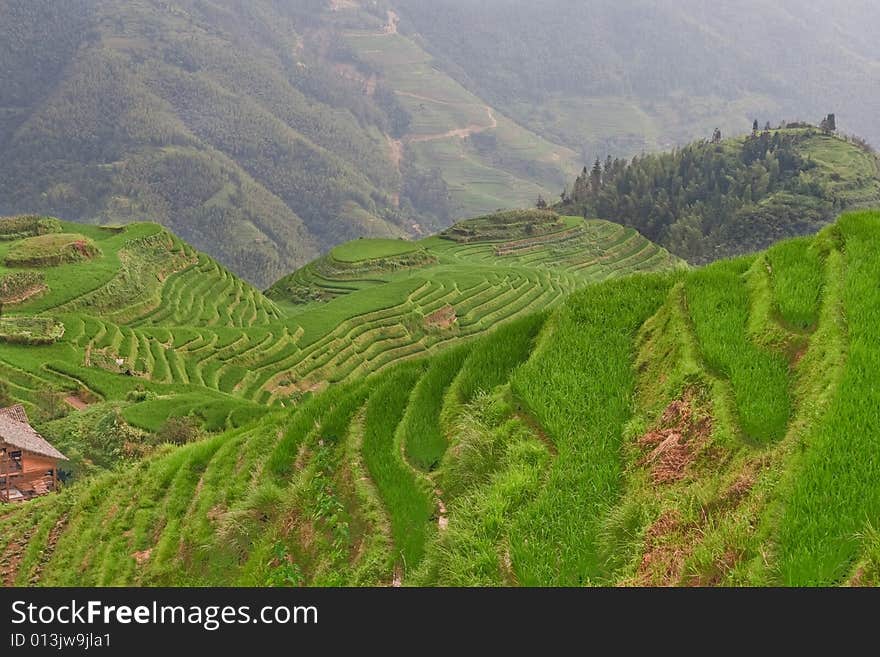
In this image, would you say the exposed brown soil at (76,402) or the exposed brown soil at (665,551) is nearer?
the exposed brown soil at (665,551)

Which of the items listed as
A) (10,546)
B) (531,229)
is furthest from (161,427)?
(531,229)

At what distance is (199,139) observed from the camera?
598ft

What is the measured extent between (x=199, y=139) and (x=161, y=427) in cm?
18445

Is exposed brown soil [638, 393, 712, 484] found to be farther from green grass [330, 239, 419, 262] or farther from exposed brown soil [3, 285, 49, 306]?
green grass [330, 239, 419, 262]

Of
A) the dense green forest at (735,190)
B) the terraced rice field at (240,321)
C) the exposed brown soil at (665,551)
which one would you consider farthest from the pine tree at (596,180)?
the exposed brown soil at (665,551)

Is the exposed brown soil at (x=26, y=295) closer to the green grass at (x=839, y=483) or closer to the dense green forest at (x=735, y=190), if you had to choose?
the green grass at (x=839, y=483)

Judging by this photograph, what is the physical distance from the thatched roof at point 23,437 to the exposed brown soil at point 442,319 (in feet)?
72.2

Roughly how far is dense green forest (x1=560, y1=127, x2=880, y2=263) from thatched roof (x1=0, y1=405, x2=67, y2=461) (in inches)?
2475

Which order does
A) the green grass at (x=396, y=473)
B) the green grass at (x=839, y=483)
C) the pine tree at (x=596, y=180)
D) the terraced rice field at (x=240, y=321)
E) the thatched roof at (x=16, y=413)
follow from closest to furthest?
the green grass at (x=839, y=483), the green grass at (x=396, y=473), the thatched roof at (x=16, y=413), the terraced rice field at (x=240, y=321), the pine tree at (x=596, y=180)

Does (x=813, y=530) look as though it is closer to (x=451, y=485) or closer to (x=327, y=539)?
(x=451, y=485)

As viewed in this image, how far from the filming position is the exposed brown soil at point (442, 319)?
36.8m

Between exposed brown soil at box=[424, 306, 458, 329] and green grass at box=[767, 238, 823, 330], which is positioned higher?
green grass at box=[767, 238, 823, 330]

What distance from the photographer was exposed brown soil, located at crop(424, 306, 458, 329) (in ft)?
121

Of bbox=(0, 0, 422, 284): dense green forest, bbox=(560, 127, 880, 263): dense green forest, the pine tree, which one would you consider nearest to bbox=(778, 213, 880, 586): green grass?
bbox=(560, 127, 880, 263): dense green forest
